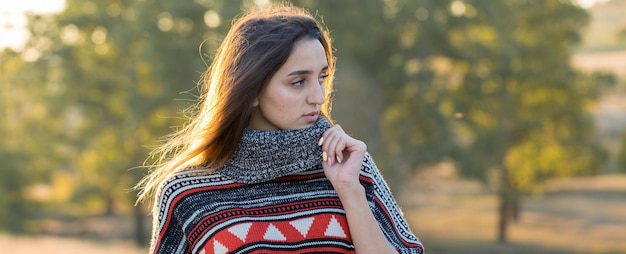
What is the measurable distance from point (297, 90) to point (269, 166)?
0.24m

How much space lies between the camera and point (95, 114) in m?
31.0

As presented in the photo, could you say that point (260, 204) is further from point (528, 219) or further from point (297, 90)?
point (528, 219)

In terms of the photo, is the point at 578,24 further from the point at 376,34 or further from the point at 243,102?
the point at 243,102

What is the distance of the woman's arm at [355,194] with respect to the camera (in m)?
2.45

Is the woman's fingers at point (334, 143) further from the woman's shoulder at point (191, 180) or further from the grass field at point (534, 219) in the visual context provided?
the grass field at point (534, 219)

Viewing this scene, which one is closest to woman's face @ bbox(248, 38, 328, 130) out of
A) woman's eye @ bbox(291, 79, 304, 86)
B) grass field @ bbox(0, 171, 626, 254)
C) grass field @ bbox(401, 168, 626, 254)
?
woman's eye @ bbox(291, 79, 304, 86)

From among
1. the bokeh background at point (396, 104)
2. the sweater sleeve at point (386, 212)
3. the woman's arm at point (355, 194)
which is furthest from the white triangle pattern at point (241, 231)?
the bokeh background at point (396, 104)

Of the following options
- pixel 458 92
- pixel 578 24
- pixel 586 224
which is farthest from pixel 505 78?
pixel 586 224

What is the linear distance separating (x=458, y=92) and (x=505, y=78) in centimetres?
155

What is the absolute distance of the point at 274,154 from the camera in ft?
8.14

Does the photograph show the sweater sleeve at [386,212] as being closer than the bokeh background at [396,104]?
Yes

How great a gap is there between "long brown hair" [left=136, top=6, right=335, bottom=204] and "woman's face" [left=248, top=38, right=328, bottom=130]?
0.08 feet

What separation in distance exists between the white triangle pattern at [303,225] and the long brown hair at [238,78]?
0.28 metres

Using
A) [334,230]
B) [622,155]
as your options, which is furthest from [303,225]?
[622,155]
